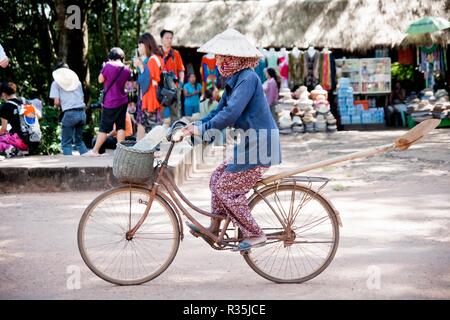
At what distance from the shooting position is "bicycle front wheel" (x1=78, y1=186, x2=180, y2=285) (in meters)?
4.80

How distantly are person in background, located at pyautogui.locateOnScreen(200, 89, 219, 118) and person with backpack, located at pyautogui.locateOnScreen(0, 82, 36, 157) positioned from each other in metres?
5.64

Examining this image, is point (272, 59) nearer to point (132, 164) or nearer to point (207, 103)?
point (207, 103)

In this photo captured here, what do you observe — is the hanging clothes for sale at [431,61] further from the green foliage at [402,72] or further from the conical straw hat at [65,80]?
the conical straw hat at [65,80]

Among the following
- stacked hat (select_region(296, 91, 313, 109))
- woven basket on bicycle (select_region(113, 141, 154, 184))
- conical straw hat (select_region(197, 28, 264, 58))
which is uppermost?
conical straw hat (select_region(197, 28, 264, 58))

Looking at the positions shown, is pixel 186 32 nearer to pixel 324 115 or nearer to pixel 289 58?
pixel 289 58

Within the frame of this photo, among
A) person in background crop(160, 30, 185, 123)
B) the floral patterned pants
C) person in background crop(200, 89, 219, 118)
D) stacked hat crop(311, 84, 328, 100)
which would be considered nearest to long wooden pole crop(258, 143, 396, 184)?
the floral patterned pants

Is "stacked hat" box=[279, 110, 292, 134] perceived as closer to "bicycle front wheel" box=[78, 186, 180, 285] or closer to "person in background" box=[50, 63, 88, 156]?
"person in background" box=[50, 63, 88, 156]

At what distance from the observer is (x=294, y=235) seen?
4.95 metres

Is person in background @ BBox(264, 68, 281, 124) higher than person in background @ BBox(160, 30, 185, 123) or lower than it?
lower

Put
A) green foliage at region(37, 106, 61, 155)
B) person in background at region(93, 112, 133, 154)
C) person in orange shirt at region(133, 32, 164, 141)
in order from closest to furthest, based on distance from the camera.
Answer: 1. person in orange shirt at region(133, 32, 164, 141)
2. person in background at region(93, 112, 133, 154)
3. green foliage at region(37, 106, 61, 155)

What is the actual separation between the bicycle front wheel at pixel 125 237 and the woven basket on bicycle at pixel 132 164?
165 millimetres

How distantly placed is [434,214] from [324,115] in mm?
8953

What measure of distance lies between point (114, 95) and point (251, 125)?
18.2ft

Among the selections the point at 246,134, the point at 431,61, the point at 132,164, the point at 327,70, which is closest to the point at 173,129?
the point at 132,164
